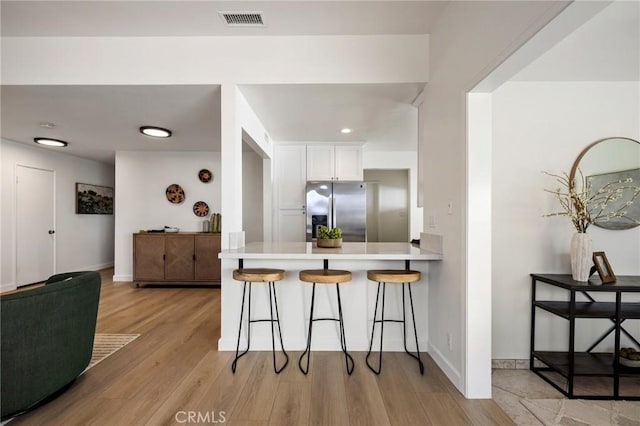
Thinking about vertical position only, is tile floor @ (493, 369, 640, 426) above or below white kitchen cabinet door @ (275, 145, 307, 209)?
below

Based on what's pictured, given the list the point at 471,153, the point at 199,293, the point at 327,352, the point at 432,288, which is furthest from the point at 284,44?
the point at 199,293

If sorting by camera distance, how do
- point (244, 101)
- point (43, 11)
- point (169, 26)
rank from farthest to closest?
point (244, 101) → point (169, 26) → point (43, 11)

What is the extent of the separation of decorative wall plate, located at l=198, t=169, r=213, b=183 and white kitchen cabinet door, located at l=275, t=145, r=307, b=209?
149cm

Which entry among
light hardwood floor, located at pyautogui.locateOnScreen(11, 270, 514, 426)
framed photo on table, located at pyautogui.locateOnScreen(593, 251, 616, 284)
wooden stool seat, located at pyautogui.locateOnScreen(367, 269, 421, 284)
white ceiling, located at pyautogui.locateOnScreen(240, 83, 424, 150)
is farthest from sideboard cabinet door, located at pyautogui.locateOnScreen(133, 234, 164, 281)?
framed photo on table, located at pyautogui.locateOnScreen(593, 251, 616, 284)

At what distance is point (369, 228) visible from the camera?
247 inches

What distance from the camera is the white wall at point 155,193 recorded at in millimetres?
5367

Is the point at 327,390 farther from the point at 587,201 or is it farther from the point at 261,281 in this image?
the point at 587,201

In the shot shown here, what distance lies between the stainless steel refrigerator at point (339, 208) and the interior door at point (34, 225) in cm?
474

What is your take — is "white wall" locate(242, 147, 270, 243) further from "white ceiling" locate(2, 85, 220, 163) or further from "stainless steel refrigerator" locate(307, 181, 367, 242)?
"stainless steel refrigerator" locate(307, 181, 367, 242)

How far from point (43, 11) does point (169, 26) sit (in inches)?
35.5

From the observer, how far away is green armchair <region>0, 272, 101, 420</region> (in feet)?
5.29

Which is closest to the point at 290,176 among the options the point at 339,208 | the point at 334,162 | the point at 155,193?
the point at 334,162

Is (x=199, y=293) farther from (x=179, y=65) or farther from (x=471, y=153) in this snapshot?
(x=471, y=153)

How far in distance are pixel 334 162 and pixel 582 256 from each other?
10.9 ft
